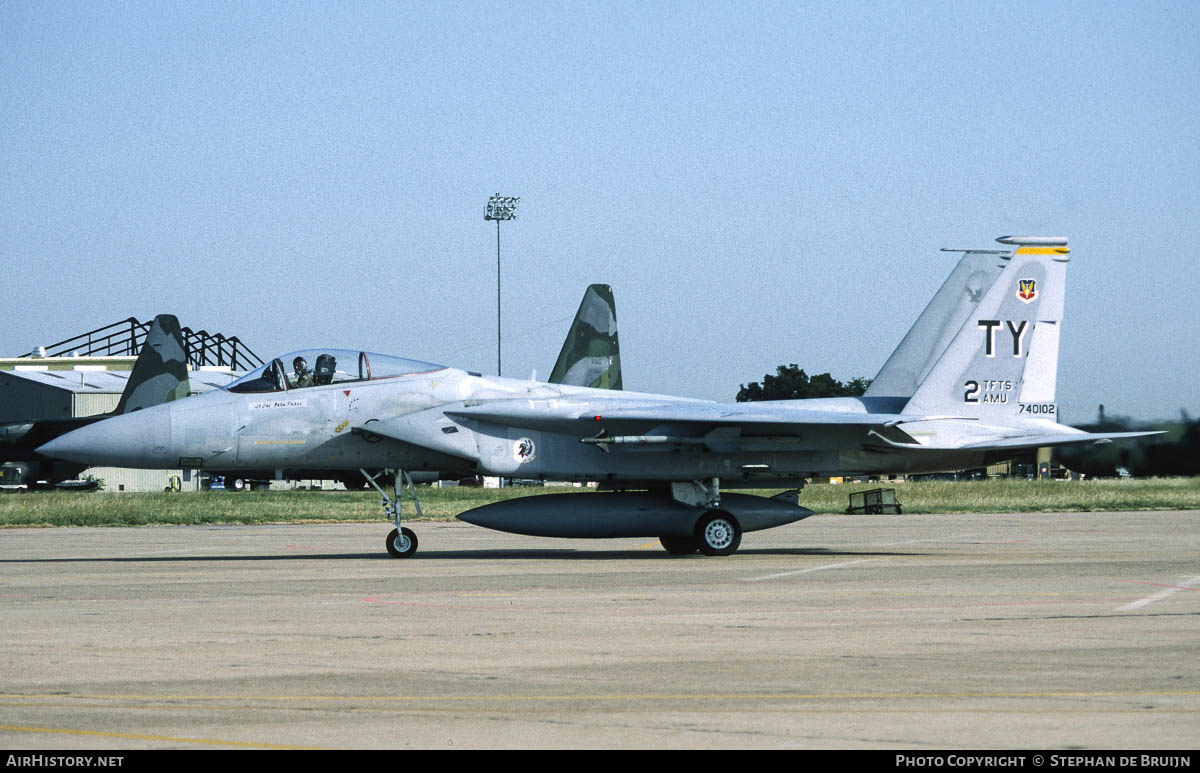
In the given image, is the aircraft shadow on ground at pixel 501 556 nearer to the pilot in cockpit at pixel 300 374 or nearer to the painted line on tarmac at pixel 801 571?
the painted line on tarmac at pixel 801 571

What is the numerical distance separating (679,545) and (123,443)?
837cm

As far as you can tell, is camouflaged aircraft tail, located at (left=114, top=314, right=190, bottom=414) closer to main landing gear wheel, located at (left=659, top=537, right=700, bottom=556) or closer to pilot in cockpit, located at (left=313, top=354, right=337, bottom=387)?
pilot in cockpit, located at (left=313, top=354, right=337, bottom=387)

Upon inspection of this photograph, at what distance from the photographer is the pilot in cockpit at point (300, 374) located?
1911cm

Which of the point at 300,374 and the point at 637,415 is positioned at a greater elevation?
the point at 300,374

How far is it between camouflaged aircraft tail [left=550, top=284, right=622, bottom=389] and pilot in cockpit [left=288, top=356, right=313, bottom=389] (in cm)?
→ 1759

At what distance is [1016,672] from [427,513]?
104 ft

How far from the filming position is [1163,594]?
13414 millimetres

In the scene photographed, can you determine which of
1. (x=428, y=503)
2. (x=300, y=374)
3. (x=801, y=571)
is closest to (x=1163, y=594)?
(x=801, y=571)

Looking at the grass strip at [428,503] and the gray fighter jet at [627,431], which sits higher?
the gray fighter jet at [627,431]

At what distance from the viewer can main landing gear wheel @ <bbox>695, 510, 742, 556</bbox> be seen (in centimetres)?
1973

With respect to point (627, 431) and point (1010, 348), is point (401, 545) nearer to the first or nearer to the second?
point (627, 431)

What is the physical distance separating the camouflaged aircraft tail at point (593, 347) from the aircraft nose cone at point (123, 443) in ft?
61.7

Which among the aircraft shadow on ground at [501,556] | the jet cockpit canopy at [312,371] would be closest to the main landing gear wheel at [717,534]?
the aircraft shadow on ground at [501,556]

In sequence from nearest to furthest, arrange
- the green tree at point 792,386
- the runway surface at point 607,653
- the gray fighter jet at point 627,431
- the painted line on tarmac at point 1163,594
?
the runway surface at point 607,653, the painted line on tarmac at point 1163,594, the gray fighter jet at point 627,431, the green tree at point 792,386
